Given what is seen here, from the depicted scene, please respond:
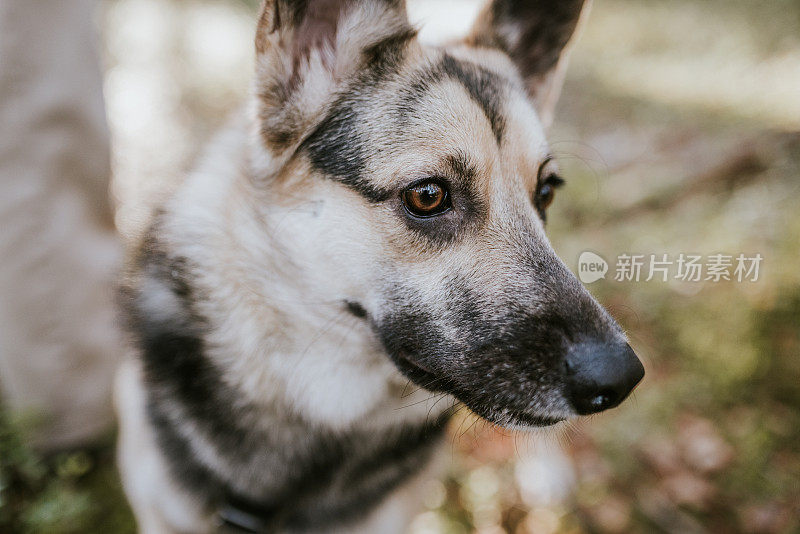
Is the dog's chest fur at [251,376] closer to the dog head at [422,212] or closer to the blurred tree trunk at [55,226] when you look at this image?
the dog head at [422,212]

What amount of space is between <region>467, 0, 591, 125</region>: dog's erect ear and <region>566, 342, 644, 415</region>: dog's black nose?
1320 millimetres

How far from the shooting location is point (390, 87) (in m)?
2.04

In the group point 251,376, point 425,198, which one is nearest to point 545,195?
point 425,198

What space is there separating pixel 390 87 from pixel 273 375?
122 centimetres

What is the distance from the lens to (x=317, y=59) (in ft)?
6.53

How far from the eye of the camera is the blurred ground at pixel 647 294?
314cm

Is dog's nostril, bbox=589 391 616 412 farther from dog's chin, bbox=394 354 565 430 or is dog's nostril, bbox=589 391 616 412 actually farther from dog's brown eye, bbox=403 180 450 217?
dog's brown eye, bbox=403 180 450 217

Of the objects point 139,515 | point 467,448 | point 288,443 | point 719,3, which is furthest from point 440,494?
point 719,3

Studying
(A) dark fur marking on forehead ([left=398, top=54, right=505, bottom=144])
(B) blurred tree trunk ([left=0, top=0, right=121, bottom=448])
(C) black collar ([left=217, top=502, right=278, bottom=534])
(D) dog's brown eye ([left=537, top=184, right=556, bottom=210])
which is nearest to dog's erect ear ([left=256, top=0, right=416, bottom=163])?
(A) dark fur marking on forehead ([left=398, top=54, right=505, bottom=144])

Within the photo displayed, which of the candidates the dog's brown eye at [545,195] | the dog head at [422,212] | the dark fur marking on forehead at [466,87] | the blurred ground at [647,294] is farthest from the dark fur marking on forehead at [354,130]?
the blurred ground at [647,294]

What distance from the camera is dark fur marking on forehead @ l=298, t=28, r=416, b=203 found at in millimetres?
1916

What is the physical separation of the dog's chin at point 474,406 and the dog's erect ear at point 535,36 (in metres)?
1.40

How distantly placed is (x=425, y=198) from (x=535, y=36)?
1.25 m

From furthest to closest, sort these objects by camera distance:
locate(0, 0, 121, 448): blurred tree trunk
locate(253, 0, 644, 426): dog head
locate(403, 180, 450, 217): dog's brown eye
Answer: locate(0, 0, 121, 448): blurred tree trunk
locate(403, 180, 450, 217): dog's brown eye
locate(253, 0, 644, 426): dog head
